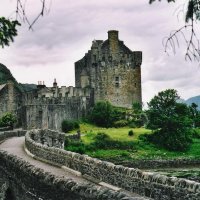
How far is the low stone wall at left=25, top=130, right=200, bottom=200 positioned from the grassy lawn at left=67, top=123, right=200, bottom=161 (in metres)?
35.7

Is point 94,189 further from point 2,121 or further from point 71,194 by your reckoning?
point 2,121

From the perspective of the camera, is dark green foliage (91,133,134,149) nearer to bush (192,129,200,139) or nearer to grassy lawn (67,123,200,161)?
grassy lawn (67,123,200,161)

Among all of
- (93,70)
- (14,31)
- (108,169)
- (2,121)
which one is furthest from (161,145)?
(14,31)

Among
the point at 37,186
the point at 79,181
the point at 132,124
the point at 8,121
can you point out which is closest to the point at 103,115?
the point at 132,124

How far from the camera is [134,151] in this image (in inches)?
2311

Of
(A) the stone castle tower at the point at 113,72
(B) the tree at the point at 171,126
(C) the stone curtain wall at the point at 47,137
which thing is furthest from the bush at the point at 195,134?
(C) the stone curtain wall at the point at 47,137

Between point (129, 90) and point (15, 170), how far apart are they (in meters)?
64.5

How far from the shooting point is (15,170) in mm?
18391

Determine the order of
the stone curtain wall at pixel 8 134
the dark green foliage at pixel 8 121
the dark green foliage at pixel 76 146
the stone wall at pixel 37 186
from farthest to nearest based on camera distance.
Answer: the dark green foliage at pixel 8 121 < the dark green foliage at pixel 76 146 < the stone curtain wall at pixel 8 134 < the stone wall at pixel 37 186

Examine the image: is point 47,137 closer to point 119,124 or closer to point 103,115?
point 103,115

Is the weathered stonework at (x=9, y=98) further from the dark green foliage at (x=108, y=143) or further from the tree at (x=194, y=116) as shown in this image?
the tree at (x=194, y=116)

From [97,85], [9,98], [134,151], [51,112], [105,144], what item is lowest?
[134,151]

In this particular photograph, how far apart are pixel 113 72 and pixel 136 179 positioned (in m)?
67.7

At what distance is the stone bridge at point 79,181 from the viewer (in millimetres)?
11461
